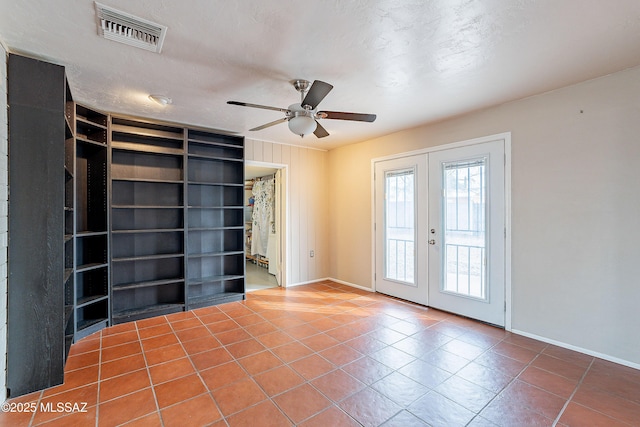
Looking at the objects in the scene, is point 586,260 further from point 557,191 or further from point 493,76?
point 493,76

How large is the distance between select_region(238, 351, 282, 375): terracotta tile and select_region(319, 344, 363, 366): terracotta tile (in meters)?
0.44

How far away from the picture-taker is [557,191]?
282 cm

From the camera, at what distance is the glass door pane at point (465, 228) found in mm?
3410

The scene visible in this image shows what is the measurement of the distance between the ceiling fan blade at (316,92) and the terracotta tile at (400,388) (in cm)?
222

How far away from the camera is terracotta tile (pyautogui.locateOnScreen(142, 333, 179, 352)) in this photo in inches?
112

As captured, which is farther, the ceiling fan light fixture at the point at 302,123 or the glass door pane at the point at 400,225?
the glass door pane at the point at 400,225

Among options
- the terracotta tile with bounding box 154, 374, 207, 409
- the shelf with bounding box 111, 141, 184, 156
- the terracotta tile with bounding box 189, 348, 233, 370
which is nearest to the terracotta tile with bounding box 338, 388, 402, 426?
the terracotta tile with bounding box 154, 374, 207, 409

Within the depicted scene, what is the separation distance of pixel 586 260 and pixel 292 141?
397cm

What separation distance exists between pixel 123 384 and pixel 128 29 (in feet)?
8.31

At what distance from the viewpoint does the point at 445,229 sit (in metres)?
3.76

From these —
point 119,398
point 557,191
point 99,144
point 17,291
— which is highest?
point 99,144

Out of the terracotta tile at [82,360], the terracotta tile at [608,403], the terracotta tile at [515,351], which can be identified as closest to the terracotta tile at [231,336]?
the terracotta tile at [82,360]

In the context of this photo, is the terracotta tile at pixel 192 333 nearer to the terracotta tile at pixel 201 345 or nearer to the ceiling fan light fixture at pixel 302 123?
the terracotta tile at pixel 201 345

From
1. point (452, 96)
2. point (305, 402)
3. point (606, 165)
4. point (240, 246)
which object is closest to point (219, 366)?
point (305, 402)
